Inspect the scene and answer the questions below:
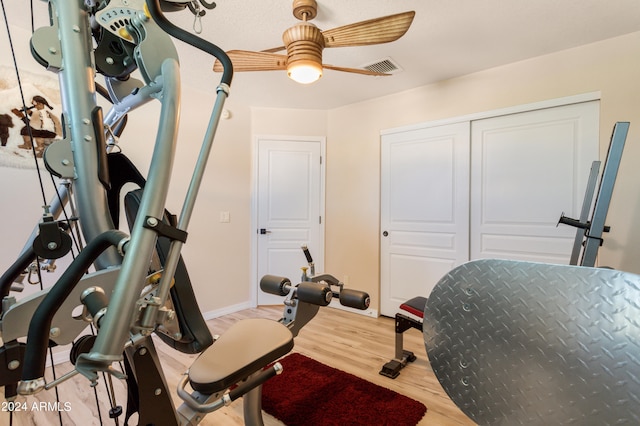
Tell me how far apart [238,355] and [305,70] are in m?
1.50

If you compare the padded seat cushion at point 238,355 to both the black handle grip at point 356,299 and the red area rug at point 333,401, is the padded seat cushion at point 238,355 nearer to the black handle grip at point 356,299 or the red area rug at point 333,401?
the black handle grip at point 356,299

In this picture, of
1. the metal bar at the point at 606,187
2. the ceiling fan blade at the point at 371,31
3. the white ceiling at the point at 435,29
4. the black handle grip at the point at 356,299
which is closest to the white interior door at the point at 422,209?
the white ceiling at the point at 435,29

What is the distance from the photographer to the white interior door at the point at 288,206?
3746 millimetres

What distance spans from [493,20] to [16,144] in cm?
346

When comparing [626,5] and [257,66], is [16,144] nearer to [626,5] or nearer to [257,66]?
[257,66]

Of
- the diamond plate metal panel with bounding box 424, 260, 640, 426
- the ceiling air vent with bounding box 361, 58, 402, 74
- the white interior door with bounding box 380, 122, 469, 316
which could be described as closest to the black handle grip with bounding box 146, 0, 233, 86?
the diamond plate metal panel with bounding box 424, 260, 640, 426

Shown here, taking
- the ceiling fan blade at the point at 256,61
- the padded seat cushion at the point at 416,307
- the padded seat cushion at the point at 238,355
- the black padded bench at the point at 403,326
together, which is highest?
the ceiling fan blade at the point at 256,61

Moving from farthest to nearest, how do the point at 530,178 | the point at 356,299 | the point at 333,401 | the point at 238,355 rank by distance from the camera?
the point at 530,178 → the point at 333,401 → the point at 356,299 → the point at 238,355

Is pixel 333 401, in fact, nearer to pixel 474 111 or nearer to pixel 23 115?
pixel 474 111

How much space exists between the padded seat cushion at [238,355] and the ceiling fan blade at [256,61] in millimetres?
1491

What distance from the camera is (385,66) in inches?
107

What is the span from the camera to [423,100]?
10.3ft

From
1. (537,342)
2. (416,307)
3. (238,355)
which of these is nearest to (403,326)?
(416,307)

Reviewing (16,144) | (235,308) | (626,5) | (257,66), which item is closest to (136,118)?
(16,144)
